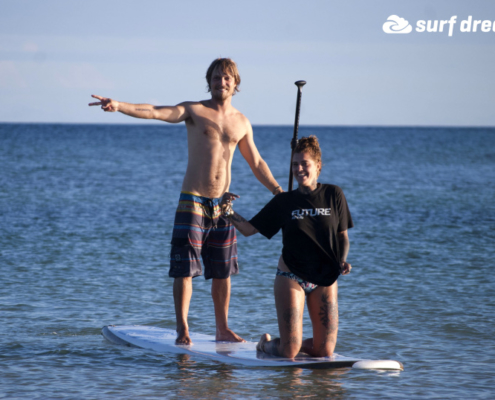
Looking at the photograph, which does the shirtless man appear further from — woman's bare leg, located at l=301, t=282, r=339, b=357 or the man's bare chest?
woman's bare leg, located at l=301, t=282, r=339, b=357

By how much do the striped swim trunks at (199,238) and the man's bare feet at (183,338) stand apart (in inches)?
22.4

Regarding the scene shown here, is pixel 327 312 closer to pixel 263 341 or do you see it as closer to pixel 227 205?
pixel 263 341

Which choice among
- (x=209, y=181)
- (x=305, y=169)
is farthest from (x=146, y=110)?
(x=305, y=169)

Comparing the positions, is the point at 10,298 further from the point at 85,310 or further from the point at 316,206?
the point at 316,206

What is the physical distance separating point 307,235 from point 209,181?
3.75 feet

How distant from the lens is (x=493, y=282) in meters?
9.04

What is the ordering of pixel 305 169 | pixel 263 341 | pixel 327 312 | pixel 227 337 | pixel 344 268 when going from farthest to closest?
pixel 227 337
pixel 263 341
pixel 327 312
pixel 305 169
pixel 344 268

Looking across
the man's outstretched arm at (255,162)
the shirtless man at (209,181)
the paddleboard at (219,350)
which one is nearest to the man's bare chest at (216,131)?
the shirtless man at (209,181)

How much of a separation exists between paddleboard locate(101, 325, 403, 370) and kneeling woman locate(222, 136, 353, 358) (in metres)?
0.29

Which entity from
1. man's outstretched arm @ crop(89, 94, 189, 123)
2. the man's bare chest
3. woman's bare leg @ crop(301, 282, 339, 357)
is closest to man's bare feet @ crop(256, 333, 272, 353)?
woman's bare leg @ crop(301, 282, 339, 357)

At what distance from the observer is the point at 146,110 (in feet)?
17.2

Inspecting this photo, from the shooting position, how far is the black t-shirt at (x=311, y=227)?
487cm

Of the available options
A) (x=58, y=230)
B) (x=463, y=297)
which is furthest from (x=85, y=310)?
(x=58, y=230)

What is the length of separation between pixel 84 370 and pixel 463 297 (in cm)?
485
